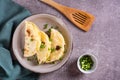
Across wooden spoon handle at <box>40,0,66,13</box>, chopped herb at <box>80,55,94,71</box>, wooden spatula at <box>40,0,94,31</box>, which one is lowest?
chopped herb at <box>80,55,94,71</box>

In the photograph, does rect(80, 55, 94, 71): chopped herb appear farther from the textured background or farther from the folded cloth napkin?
the folded cloth napkin

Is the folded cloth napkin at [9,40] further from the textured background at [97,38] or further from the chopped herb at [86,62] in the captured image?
the chopped herb at [86,62]

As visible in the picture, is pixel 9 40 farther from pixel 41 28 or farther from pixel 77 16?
pixel 77 16

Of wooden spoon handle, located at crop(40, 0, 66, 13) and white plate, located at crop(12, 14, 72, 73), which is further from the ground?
wooden spoon handle, located at crop(40, 0, 66, 13)

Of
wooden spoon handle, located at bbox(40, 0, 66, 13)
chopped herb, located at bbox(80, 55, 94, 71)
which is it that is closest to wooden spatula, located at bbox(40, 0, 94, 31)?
wooden spoon handle, located at bbox(40, 0, 66, 13)

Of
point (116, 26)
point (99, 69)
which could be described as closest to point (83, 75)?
point (99, 69)

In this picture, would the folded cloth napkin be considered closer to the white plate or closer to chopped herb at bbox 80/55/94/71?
the white plate

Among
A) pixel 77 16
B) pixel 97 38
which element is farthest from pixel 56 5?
pixel 97 38
